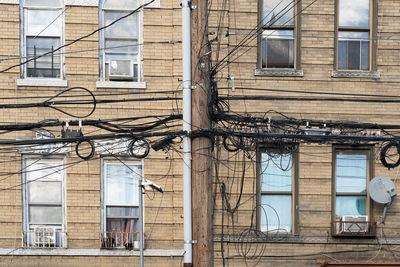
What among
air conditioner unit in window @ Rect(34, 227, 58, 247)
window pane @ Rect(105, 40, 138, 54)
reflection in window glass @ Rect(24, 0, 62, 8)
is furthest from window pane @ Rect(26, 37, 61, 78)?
air conditioner unit in window @ Rect(34, 227, 58, 247)

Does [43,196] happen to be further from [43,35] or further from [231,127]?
[231,127]

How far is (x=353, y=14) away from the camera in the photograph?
43.4ft

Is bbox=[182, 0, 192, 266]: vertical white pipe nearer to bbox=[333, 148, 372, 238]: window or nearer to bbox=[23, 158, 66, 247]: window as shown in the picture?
bbox=[23, 158, 66, 247]: window

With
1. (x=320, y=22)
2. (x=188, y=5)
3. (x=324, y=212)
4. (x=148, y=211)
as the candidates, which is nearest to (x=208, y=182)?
(x=188, y=5)

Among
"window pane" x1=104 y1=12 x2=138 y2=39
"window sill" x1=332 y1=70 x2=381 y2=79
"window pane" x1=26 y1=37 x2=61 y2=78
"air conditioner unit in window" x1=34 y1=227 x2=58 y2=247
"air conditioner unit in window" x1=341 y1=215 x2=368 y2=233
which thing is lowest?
"air conditioner unit in window" x1=34 y1=227 x2=58 y2=247

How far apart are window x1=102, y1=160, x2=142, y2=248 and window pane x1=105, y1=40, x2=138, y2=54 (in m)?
2.41

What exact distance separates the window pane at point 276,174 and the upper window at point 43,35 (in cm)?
489

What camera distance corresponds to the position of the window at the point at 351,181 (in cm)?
1299

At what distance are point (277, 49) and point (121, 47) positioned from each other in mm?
3431

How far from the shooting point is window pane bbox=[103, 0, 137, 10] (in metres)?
12.9

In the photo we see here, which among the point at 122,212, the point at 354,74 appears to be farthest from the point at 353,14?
the point at 122,212

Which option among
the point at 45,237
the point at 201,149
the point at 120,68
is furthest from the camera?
the point at 120,68

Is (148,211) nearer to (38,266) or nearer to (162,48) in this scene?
(38,266)

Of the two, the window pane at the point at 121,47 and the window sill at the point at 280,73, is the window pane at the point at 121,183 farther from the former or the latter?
the window sill at the point at 280,73
